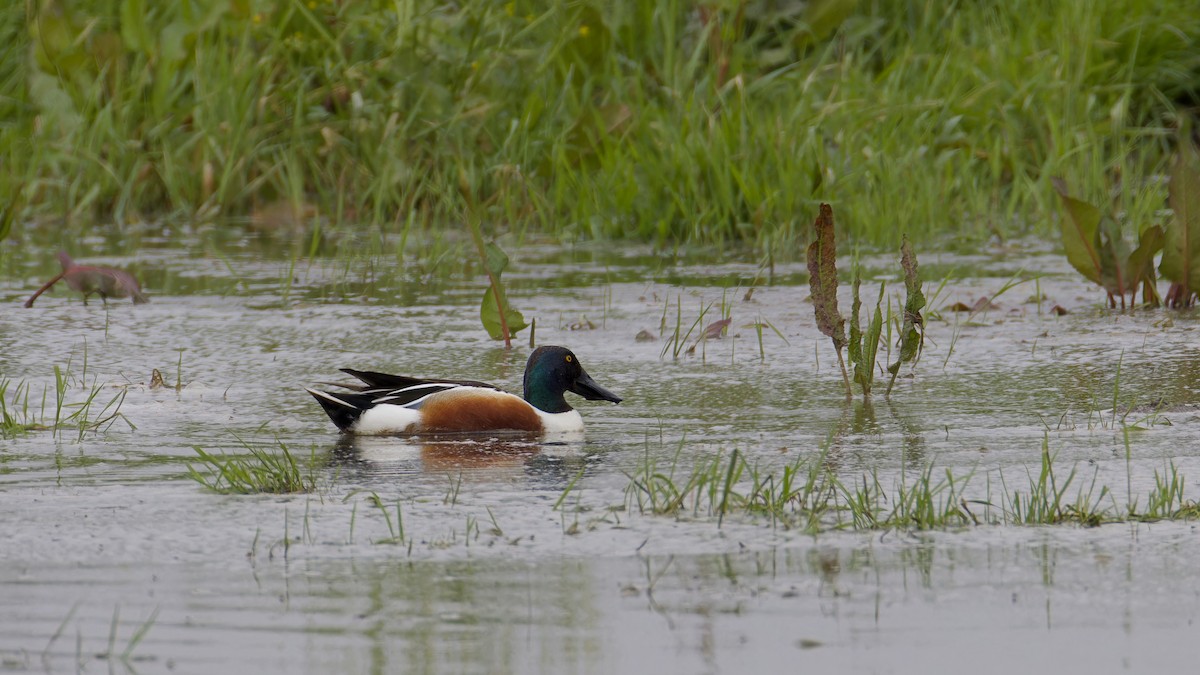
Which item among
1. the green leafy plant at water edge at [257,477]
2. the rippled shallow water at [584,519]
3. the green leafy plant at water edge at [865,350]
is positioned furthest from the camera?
the green leafy plant at water edge at [865,350]

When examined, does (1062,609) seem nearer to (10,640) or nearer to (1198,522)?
(1198,522)

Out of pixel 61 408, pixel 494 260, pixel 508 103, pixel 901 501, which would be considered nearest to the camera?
pixel 901 501

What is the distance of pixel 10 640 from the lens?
3160 millimetres

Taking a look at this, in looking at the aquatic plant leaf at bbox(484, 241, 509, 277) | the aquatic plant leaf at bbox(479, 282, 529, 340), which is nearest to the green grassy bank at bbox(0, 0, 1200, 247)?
the aquatic plant leaf at bbox(479, 282, 529, 340)

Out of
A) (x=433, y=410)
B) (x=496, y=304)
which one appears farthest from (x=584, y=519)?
(x=496, y=304)

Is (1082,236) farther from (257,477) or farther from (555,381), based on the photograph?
(257,477)

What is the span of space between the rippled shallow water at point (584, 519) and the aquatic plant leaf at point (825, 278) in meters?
0.23

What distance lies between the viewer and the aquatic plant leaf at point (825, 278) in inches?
222

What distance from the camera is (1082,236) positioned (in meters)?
7.18

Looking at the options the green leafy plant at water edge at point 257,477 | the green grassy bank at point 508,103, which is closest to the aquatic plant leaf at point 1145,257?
the green grassy bank at point 508,103

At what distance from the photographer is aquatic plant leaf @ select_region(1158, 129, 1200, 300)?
6.80 meters

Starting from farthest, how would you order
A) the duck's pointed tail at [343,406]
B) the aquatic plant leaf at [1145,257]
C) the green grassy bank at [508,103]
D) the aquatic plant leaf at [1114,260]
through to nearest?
the green grassy bank at [508,103] → the aquatic plant leaf at [1114,260] → the aquatic plant leaf at [1145,257] → the duck's pointed tail at [343,406]

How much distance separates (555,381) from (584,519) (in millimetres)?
1421

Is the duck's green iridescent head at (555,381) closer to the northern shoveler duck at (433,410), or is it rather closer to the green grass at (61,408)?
the northern shoveler duck at (433,410)
